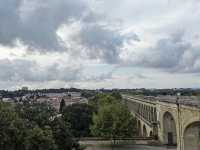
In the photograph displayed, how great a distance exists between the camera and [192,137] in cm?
3816

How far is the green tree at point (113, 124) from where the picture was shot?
164 ft

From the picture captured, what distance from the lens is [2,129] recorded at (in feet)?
87.7

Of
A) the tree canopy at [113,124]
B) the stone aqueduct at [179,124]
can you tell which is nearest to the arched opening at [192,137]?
the stone aqueduct at [179,124]

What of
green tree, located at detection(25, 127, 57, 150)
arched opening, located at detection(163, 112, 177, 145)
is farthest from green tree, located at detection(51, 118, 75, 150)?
arched opening, located at detection(163, 112, 177, 145)

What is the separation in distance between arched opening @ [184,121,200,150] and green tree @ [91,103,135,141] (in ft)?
39.8

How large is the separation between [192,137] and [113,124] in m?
13.8

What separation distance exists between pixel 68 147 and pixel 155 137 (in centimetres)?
2428

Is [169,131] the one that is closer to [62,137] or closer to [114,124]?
[114,124]

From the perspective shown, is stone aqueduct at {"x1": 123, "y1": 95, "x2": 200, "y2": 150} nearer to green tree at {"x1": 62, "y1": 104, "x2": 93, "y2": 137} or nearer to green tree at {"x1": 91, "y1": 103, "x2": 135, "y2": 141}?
green tree at {"x1": 91, "y1": 103, "x2": 135, "y2": 141}

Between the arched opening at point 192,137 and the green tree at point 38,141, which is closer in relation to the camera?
the green tree at point 38,141

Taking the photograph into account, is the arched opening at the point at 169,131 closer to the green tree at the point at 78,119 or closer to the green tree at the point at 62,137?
the green tree at the point at 78,119

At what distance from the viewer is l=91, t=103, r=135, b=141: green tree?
4988cm

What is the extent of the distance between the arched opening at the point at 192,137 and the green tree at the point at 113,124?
1213cm

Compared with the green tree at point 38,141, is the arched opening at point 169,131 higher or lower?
lower
